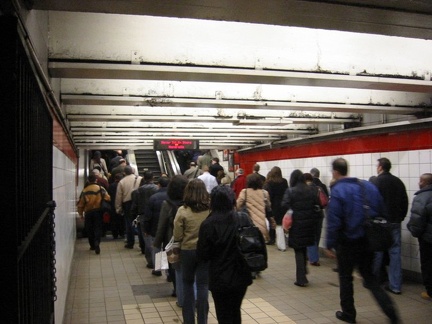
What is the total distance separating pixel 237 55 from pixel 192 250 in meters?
1.88

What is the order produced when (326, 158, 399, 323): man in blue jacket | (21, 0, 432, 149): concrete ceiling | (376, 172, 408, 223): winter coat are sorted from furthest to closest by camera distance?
1. (376, 172, 408, 223): winter coat
2. (326, 158, 399, 323): man in blue jacket
3. (21, 0, 432, 149): concrete ceiling

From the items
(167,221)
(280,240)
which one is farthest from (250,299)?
(280,240)

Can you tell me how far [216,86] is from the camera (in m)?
5.65

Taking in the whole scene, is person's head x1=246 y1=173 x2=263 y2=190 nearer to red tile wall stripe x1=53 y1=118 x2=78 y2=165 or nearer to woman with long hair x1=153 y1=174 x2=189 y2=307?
woman with long hair x1=153 y1=174 x2=189 y2=307

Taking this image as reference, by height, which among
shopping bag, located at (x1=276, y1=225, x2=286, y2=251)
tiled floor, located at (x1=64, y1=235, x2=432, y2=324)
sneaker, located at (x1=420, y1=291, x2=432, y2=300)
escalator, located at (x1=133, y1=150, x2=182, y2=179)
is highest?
escalator, located at (x1=133, y1=150, x2=182, y2=179)

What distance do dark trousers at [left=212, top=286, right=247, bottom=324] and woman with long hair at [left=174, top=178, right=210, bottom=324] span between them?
597 mm

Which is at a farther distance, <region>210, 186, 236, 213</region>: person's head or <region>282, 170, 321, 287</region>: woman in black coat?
<region>282, 170, 321, 287</region>: woman in black coat

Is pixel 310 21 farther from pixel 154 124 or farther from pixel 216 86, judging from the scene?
pixel 154 124

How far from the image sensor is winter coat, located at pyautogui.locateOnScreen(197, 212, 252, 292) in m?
3.38

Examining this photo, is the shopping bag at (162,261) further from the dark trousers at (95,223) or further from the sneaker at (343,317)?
the dark trousers at (95,223)

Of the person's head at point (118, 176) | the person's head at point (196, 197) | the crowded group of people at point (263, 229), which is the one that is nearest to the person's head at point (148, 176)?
the crowded group of people at point (263, 229)

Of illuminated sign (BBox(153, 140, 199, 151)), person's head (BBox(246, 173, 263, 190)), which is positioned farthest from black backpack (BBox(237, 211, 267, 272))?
illuminated sign (BBox(153, 140, 199, 151))

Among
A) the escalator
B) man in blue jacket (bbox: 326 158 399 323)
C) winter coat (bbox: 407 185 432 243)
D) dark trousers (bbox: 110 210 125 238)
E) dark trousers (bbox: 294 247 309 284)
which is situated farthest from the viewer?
the escalator

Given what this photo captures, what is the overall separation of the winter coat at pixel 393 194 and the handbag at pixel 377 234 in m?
1.74
